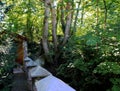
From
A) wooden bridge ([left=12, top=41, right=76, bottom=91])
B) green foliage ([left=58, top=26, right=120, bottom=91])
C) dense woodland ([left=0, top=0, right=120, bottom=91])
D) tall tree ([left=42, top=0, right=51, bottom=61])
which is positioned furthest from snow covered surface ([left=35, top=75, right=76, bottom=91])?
tall tree ([left=42, top=0, right=51, bottom=61])

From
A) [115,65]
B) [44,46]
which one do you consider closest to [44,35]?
[44,46]

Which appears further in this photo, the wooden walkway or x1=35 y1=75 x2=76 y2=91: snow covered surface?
the wooden walkway

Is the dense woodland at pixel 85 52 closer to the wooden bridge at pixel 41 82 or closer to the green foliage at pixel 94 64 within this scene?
the green foliage at pixel 94 64

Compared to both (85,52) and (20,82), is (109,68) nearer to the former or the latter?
(85,52)

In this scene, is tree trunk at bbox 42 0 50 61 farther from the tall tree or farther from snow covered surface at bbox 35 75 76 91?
snow covered surface at bbox 35 75 76 91

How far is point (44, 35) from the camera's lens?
10.9m

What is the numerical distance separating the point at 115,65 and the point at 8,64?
301cm

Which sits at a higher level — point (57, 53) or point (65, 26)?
A: point (65, 26)

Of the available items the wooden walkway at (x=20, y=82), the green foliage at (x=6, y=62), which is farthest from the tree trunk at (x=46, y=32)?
the green foliage at (x=6, y=62)

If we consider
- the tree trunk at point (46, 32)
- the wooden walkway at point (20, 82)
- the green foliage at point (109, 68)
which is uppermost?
the tree trunk at point (46, 32)

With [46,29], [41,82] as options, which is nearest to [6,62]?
[41,82]

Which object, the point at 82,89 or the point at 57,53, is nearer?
the point at 82,89

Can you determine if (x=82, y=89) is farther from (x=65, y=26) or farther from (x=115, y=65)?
(x=65, y=26)

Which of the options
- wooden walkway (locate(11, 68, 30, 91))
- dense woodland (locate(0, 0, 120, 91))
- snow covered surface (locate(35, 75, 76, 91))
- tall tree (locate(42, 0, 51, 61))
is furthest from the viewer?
tall tree (locate(42, 0, 51, 61))
